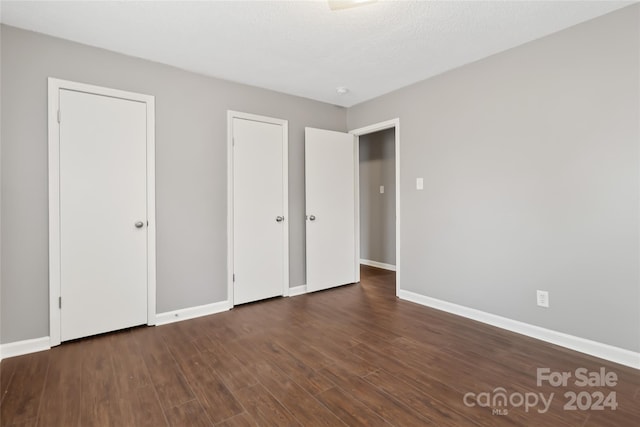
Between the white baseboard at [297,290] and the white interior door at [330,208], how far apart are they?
0.06 meters

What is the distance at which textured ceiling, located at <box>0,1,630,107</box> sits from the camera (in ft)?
7.07

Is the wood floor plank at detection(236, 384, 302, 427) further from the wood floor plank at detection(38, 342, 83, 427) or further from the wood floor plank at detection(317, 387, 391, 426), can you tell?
the wood floor plank at detection(38, 342, 83, 427)

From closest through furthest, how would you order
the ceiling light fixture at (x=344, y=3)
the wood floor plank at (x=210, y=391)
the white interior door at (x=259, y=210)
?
the wood floor plank at (x=210, y=391) < the ceiling light fixture at (x=344, y=3) < the white interior door at (x=259, y=210)

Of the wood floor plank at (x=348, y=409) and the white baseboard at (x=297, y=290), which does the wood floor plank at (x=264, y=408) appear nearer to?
the wood floor plank at (x=348, y=409)

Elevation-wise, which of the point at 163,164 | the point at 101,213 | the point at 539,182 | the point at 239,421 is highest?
the point at 163,164

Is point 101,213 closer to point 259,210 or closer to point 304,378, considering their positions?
point 259,210

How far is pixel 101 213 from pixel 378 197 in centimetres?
409

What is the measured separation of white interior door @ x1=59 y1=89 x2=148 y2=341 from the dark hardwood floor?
0.24 meters

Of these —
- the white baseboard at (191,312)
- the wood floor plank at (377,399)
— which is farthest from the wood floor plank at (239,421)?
the white baseboard at (191,312)

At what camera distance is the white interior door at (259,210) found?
347cm

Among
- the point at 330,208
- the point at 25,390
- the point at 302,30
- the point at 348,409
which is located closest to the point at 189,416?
the point at 348,409

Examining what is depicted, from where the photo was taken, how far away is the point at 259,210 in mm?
3619

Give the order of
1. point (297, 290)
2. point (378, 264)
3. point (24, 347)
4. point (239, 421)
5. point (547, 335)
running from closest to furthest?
point (239, 421) → point (24, 347) → point (547, 335) → point (297, 290) → point (378, 264)

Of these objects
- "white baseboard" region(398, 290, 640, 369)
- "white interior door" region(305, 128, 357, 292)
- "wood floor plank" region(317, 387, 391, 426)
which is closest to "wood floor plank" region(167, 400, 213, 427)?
"wood floor plank" region(317, 387, 391, 426)
